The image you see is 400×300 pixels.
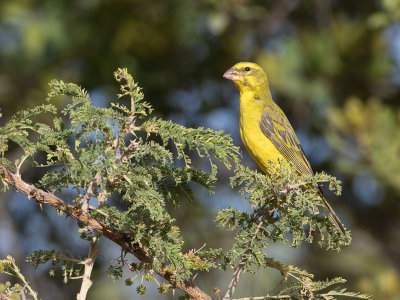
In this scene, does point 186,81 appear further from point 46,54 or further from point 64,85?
point 64,85

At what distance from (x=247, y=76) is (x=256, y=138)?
936mm

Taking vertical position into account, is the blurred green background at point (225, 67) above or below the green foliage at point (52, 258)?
above

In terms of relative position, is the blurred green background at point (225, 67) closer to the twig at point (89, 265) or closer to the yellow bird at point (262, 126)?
the yellow bird at point (262, 126)

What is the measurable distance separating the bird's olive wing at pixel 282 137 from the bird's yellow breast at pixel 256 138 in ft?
0.15

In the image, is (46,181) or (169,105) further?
(169,105)

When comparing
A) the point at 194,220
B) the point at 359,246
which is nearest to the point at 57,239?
the point at 194,220

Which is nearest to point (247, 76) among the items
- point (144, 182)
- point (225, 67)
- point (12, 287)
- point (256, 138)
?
point (256, 138)

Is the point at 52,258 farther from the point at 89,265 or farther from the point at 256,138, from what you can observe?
the point at 256,138

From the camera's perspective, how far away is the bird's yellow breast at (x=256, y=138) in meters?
4.61

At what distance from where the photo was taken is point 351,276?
23.9 ft

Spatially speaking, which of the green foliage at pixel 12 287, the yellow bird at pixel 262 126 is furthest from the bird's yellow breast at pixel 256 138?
the green foliage at pixel 12 287

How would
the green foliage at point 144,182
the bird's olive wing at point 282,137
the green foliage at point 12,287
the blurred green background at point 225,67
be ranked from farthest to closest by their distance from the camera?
the blurred green background at point 225,67 < the bird's olive wing at point 282,137 < the green foliage at point 144,182 < the green foliage at point 12,287

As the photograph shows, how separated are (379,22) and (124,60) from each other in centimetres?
286

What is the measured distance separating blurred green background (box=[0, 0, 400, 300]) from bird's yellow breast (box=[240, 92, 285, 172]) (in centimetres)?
142
